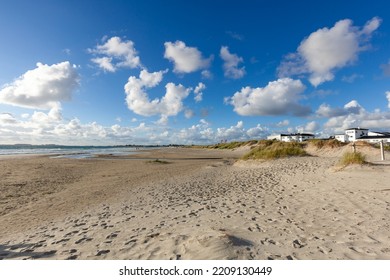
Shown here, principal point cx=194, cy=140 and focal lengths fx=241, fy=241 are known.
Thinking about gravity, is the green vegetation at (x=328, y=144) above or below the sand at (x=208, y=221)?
above

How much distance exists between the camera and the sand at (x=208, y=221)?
5.02 meters

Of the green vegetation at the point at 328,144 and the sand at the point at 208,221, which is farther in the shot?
the green vegetation at the point at 328,144

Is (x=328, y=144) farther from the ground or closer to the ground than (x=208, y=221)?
farther from the ground

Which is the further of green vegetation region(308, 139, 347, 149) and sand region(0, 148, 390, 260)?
green vegetation region(308, 139, 347, 149)

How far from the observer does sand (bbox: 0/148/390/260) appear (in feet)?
16.5

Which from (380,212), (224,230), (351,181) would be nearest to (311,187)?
(351,181)

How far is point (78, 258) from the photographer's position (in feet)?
16.5

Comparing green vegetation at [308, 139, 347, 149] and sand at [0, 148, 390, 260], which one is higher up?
green vegetation at [308, 139, 347, 149]

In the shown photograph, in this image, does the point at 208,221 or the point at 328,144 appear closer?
the point at 208,221

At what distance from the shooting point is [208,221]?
7082mm

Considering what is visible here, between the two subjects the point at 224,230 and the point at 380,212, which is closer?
the point at 224,230

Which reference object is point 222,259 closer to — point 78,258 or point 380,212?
point 78,258
